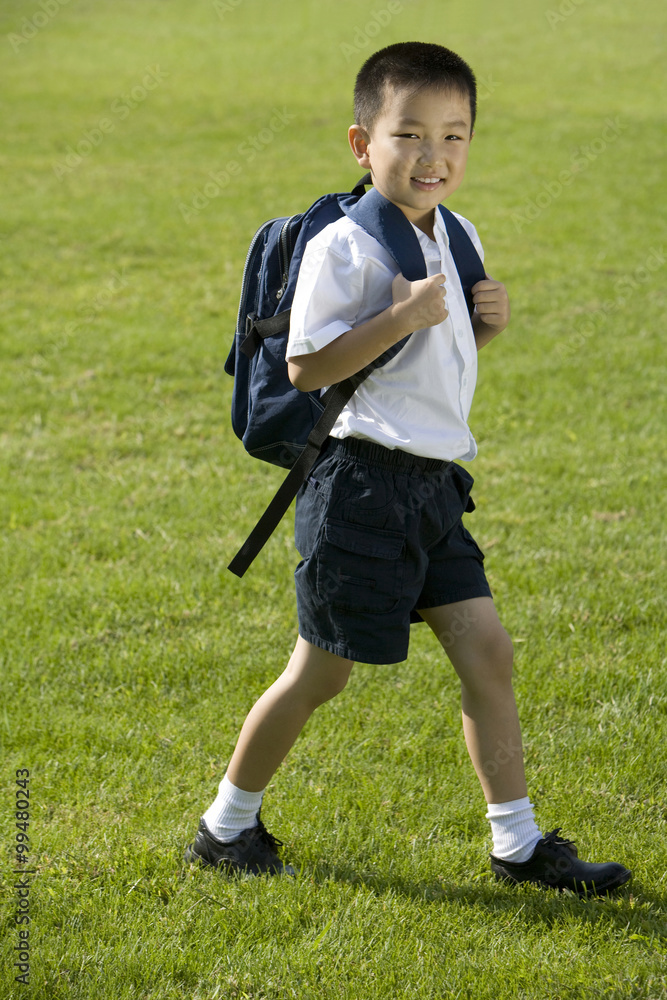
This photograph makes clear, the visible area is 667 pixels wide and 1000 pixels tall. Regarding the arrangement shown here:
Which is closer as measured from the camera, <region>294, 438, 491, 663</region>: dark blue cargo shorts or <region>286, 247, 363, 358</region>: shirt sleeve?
<region>286, 247, 363, 358</region>: shirt sleeve

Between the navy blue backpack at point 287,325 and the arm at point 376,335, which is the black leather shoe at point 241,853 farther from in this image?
the arm at point 376,335

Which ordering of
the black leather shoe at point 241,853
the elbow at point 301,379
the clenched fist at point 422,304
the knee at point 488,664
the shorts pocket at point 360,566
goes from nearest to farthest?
1. the clenched fist at point 422,304
2. the elbow at point 301,379
3. the shorts pocket at point 360,566
4. the knee at point 488,664
5. the black leather shoe at point 241,853

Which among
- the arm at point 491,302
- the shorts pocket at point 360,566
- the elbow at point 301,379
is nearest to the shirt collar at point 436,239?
the arm at point 491,302

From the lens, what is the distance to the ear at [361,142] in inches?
88.3

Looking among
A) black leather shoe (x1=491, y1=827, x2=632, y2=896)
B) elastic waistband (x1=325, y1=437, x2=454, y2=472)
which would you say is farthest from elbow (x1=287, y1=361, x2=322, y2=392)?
black leather shoe (x1=491, y1=827, x2=632, y2=896)

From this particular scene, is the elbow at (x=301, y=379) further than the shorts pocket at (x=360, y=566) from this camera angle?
No

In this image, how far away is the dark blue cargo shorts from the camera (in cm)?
228

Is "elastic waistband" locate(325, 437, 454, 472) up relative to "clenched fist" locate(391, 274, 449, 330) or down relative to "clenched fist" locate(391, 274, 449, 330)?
down

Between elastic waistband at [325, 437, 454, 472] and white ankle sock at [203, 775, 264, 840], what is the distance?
3.15ft

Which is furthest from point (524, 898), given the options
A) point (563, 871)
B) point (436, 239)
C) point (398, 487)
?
point (436, 239)

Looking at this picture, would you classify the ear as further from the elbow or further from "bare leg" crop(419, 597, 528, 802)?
"bare leg" crop(419, 597, 528, 802)

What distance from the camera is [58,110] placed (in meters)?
17.6

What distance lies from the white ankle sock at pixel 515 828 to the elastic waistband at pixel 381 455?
0.92 m

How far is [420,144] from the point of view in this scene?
214cm
